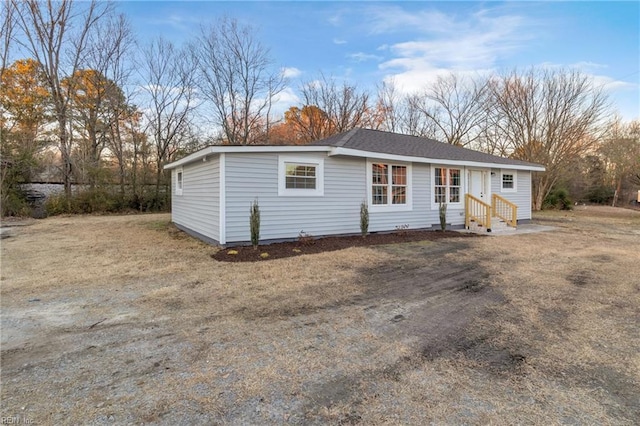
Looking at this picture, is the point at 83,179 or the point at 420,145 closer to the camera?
the point at 420,145

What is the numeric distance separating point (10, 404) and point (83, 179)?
58.5ft

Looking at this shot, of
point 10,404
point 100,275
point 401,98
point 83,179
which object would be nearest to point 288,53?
point 401,98

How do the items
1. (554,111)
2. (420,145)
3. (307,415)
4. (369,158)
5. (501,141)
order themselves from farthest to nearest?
(501,141)
(554,111)
(420,145)
(369,158)
(307,415)

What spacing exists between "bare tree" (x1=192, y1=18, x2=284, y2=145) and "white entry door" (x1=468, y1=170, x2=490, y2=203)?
14344mm

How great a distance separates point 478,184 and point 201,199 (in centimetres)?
970

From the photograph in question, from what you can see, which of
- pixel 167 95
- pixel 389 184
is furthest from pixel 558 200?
pixel 167 95

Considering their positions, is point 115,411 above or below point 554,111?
below

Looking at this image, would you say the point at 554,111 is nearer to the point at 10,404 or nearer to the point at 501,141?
the point at 501,141

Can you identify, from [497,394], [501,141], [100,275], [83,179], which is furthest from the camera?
[501,141]

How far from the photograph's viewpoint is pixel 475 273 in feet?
17.9

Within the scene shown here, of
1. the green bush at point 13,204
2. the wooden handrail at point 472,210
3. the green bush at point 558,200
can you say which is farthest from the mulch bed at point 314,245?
the green bush at point 558,200

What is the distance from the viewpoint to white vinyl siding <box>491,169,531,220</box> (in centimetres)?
1233

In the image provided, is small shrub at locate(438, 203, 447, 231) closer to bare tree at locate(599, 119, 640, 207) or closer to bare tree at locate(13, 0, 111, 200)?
bare tree at locate(599, 119, 640, 207)

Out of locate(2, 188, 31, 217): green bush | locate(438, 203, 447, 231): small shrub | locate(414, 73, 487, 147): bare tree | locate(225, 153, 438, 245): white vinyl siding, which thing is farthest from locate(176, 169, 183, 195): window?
locate(414, 73, 487, 147): bare tree
